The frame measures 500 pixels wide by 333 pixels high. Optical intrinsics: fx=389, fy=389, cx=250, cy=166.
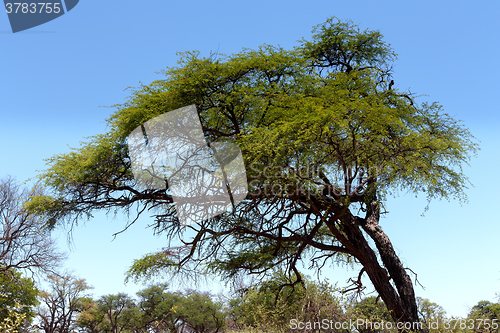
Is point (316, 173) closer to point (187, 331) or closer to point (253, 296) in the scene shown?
point (253, 296)

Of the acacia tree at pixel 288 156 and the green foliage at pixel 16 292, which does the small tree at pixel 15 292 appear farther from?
the acacia tree at pixel 288 156

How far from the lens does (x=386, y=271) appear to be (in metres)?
10.1

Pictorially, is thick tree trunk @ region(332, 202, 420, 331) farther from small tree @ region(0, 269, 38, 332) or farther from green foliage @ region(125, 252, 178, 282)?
small tree @ region(0, 269, 38, 332)

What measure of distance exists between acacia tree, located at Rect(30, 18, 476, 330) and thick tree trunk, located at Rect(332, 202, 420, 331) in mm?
29

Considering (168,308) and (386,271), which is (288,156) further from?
(168,308)

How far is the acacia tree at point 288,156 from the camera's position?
27.2ft

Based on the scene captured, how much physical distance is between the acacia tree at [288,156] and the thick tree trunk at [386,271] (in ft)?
0.09

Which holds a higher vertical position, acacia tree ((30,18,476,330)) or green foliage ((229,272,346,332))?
acacia tree ((30,18,476,330))

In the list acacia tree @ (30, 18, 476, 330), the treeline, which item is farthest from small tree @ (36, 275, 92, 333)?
acacia tree @ (30, 18, 476, 330)

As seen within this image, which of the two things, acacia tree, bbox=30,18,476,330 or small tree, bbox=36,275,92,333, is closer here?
acacia tree, bbox=30,18,476,330

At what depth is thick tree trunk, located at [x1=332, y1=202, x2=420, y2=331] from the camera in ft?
32.1

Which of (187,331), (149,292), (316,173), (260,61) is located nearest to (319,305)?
(316,173)

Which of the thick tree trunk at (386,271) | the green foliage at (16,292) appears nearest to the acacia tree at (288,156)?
the thick tree trunk at (386,271)

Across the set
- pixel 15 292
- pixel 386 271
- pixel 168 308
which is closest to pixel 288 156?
pixel 386 271
